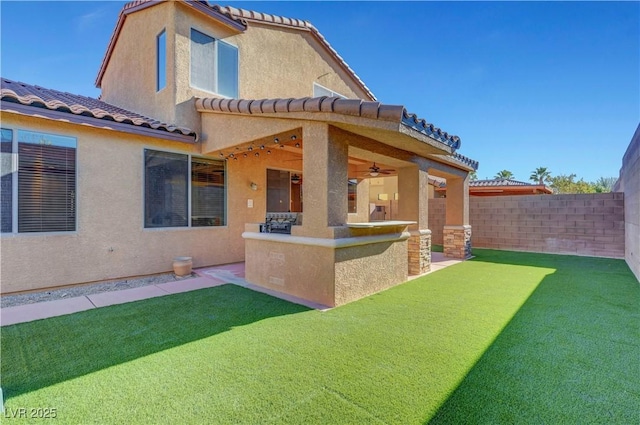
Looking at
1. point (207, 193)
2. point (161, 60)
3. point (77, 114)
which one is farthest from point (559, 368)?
point (161, 60)

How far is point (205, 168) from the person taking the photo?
10.5 metres

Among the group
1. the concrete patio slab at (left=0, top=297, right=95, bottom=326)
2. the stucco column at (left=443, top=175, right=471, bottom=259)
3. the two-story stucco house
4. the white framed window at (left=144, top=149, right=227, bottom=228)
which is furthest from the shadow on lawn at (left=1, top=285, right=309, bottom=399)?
the stucco column at (left=443, top=175, right=471, bottom=259)

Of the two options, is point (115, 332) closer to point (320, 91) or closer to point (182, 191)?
point (182, 191)

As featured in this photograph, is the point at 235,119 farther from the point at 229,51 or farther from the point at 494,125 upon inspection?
the point at 494,125

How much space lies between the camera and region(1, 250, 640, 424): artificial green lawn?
3207 mm

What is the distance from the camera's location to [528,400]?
3367 millimetres

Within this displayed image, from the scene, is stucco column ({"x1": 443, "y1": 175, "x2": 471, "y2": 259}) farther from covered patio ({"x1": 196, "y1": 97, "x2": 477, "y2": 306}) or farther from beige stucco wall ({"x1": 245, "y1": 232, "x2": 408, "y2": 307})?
beige stucco wall ({"x1": 245, "y1": 232, "x2": 408, "y2": 307})

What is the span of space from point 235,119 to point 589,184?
56011mm

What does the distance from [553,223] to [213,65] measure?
16.9m

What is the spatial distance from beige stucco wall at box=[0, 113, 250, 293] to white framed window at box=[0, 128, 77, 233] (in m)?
0.17

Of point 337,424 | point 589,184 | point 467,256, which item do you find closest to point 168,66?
point 337,424

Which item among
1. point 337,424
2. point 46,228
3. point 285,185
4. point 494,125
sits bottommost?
point 337,424

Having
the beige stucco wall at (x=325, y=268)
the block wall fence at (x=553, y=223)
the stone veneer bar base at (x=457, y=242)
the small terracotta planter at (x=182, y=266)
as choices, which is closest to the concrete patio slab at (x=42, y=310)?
the small terracotta planter at (x=182, y=266)

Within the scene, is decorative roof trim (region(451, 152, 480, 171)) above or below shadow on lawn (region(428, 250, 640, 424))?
above
